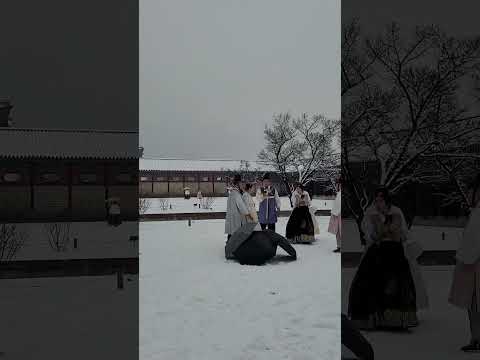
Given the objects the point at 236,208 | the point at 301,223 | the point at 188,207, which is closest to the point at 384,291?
the point at 236,208

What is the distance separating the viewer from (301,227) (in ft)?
33.1

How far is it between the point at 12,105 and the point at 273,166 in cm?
2095

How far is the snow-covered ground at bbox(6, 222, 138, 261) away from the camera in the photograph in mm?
8898

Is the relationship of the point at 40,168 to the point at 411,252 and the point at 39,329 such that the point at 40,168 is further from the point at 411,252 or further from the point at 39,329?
the point at 411,252

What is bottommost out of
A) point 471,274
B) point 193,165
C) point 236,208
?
point 471,274

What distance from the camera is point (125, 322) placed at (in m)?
4.37

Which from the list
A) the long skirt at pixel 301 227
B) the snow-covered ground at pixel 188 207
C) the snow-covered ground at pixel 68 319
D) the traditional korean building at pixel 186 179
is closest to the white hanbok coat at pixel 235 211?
the long skirt at pixel 301 227

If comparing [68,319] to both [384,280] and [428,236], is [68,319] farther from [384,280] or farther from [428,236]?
[428,236]

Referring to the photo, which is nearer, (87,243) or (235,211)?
(235,211)

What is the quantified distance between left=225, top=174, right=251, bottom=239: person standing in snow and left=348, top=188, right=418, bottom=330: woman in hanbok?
4.85 meters

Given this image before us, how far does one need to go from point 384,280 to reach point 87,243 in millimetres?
8302

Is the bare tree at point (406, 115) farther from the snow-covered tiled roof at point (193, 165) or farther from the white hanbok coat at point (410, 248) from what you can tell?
the snow-covered tiled roof at point (193, 165)

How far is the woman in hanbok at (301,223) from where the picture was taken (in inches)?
395

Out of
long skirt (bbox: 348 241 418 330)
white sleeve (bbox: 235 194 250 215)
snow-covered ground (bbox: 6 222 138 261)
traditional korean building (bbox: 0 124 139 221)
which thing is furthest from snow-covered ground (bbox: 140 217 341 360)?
traditional korean building (bbox: 0 124 139 221)
